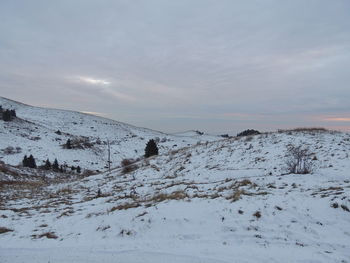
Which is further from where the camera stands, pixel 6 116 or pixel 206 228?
pixel 6 116

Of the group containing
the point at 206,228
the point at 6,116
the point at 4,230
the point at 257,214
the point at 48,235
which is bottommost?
→ the point at 4,230

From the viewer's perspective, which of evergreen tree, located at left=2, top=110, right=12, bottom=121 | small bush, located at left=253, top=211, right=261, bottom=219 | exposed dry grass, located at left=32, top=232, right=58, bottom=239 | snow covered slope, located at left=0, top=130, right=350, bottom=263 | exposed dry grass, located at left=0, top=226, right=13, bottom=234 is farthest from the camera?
evergreen tree, located at left=2, top=110, right=12, bottom=121

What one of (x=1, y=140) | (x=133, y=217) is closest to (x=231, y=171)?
(x=133, y=217)

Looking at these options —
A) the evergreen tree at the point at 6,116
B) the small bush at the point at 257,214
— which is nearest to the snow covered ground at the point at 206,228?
the small bush at the point at 257,214

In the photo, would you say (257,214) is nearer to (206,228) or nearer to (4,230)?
(206,228)

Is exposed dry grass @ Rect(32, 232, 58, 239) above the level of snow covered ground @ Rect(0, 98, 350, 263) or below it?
below

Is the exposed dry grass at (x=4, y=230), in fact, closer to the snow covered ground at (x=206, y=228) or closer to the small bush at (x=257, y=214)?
the snow covered ground at (x=206, y=228)

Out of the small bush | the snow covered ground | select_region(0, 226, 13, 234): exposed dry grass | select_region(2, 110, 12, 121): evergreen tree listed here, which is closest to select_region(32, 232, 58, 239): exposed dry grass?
the snow covered ground

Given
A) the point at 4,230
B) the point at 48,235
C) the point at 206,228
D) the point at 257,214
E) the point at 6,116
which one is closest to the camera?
the point at 206,228

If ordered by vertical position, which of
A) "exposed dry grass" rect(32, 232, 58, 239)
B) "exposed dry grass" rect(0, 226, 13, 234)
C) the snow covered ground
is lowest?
"exposed dry grass" rect(0, 226, 13, 234)

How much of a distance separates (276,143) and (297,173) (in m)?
8.86

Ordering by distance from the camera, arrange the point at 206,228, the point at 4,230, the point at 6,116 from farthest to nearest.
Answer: the point at 6,116 < the point at 4,230 < the point at 206,228

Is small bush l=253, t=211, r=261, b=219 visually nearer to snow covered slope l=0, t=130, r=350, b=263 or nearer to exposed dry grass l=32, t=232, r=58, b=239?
snow covered slope l=0, t=130, r=350, b=263

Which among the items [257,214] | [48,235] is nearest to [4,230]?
[48,235]
